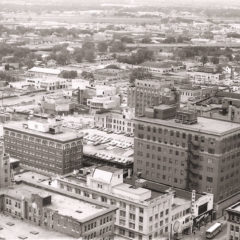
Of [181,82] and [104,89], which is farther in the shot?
[181,82]

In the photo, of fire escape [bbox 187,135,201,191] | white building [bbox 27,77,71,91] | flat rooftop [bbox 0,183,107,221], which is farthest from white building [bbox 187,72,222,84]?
flat rooftop [bbox 0,183,107,221]

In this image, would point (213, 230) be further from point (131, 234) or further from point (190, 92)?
point (190, 92)

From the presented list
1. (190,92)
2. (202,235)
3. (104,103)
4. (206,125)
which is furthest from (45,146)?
(190,92)

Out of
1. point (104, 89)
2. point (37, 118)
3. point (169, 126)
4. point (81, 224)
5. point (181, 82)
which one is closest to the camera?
point (81, 224)

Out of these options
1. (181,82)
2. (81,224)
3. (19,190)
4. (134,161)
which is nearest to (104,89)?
(181,82)

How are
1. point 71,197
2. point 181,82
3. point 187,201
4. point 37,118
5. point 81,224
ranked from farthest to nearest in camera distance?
point 181,82 → point 37,118 → point 187,201 → point 71,197 → point 81,224

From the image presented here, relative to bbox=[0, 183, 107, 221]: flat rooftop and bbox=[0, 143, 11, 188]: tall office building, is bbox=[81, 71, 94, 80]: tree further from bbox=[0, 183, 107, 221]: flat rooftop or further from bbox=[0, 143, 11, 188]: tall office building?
bbox=[0, 183, 107, 221]: flat rooftop

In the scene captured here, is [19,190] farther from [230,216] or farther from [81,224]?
[230,216]
